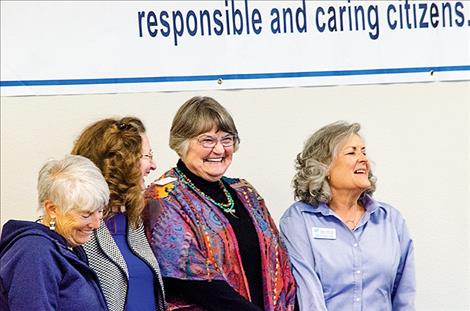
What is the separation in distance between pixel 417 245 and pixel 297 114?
0.82 m

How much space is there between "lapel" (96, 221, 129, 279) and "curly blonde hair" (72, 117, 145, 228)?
0.09m

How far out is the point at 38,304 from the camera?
136 inches

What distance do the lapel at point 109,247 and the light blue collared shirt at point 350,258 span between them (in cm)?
85

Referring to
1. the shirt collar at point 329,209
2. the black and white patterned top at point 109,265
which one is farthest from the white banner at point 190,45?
the black and white patterned top at point 109,265

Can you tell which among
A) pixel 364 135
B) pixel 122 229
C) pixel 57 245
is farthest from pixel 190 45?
pixel 57 245

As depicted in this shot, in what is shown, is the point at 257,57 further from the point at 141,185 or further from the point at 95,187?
the point at 95,187

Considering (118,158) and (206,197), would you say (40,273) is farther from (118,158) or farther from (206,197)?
(206,197)

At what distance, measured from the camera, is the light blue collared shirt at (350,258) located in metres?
4.55

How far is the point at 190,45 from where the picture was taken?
5.07 metres

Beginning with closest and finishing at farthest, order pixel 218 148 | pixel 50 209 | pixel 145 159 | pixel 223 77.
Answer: pixel 50 209, pixel 145 159, pixel 218 148, pixel 223 77

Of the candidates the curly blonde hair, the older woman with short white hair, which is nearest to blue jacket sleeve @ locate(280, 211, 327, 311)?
the curly blonde hair

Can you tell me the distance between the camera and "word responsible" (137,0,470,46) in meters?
5.06

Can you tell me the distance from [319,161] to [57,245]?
1.46 metres

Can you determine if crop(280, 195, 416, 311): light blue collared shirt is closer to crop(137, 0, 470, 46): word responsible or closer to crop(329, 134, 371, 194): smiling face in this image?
crop(329, 134, 371, 194): smiling face
